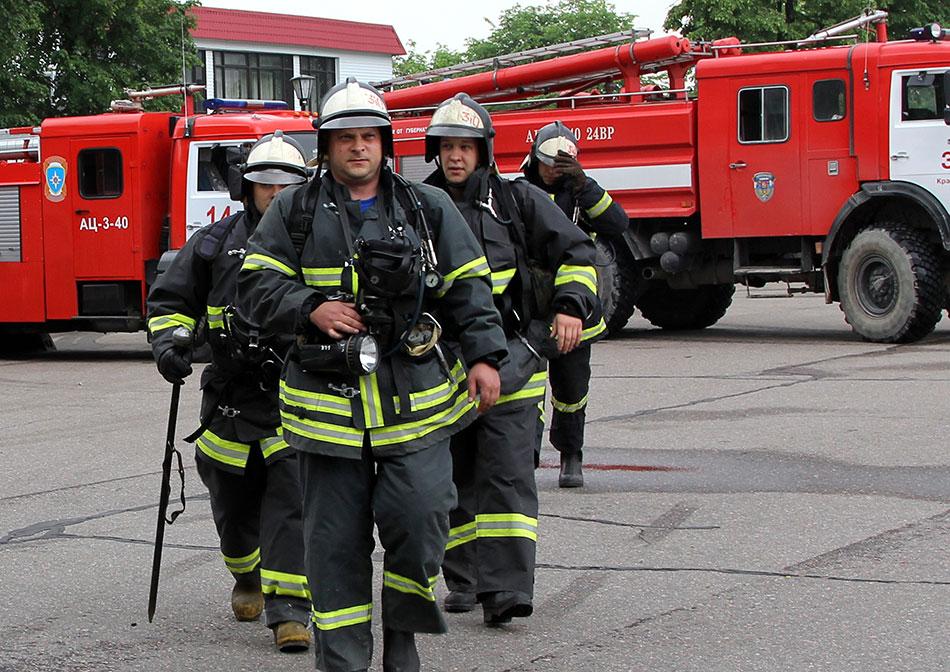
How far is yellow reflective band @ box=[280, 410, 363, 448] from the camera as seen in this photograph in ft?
14.8

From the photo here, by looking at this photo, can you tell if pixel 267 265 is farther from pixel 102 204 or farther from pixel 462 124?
pixel 102 204

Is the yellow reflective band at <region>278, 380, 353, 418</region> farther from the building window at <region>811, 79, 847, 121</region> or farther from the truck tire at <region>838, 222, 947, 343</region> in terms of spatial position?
the building window at <region>811, 79, 847, 121</region>

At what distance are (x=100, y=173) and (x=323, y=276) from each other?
1328 centimetres

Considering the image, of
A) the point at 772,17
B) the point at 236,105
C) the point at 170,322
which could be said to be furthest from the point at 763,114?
the point at 772,17

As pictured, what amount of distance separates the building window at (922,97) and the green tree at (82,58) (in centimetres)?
1557

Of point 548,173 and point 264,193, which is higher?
point 548,173

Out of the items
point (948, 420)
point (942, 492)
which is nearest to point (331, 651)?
point (942, 492)

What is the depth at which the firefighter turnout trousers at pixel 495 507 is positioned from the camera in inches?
217

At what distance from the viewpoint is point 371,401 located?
4.54 m

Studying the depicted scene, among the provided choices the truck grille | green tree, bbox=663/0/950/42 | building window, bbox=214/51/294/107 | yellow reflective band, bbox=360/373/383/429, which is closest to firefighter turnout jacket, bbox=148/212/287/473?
yellow reflective band, bbox=360/373/383/429

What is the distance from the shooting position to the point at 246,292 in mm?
4691

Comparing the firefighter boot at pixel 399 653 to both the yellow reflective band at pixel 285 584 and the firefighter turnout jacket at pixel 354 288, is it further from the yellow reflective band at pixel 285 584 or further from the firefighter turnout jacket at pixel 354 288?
the yellow reflective band at pixel 285 584

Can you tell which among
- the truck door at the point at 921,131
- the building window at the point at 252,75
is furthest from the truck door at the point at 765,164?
the building window at the point at 252,75

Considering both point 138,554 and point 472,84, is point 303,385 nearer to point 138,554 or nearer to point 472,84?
point 138,554
